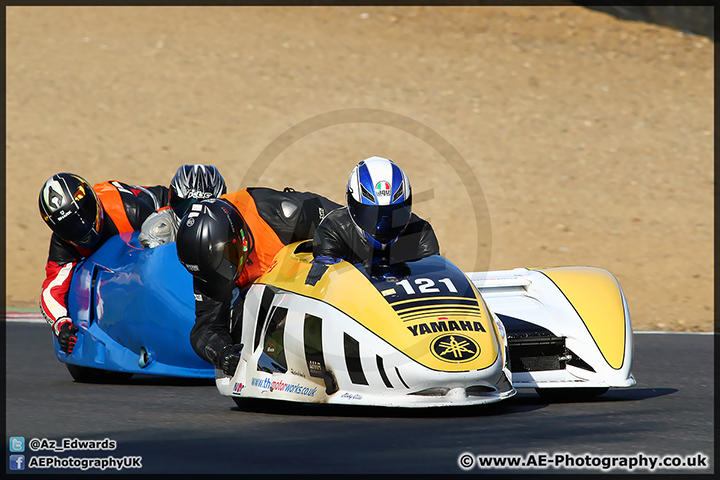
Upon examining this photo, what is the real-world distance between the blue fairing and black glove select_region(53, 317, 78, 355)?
0.20 feet

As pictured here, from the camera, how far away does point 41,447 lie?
538 centimetres

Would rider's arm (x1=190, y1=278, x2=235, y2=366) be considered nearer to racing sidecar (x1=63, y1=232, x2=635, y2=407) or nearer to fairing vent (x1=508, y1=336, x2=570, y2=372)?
racing sidecar (x1=63, y1=232, x2=635, y2=407)

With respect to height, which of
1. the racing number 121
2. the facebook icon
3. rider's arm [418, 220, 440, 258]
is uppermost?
rider's arm [418, 220, 440, 258]

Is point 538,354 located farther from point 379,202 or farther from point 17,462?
point 17,462

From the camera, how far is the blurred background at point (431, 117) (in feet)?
57.9

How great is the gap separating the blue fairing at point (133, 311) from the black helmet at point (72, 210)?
18 cm

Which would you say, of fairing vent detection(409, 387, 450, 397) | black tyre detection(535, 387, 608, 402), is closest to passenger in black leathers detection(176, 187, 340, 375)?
fairing vent detection(409, 387, 450, 397)

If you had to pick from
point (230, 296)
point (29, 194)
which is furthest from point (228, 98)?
point (230, 296)

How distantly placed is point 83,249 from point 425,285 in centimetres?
379

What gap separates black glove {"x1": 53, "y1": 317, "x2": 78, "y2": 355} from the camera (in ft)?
27.5

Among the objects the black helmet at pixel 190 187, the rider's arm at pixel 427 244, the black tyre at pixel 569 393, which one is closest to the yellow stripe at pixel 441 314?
the rider's arm at pixel 427 244

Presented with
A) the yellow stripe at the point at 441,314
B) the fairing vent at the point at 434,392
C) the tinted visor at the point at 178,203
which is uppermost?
the tinted visor at the point at 178,203

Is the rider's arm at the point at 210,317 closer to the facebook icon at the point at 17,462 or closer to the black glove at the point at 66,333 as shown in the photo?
the black glove at the point at 66,333

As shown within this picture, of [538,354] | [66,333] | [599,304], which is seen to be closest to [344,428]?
[538,354]
